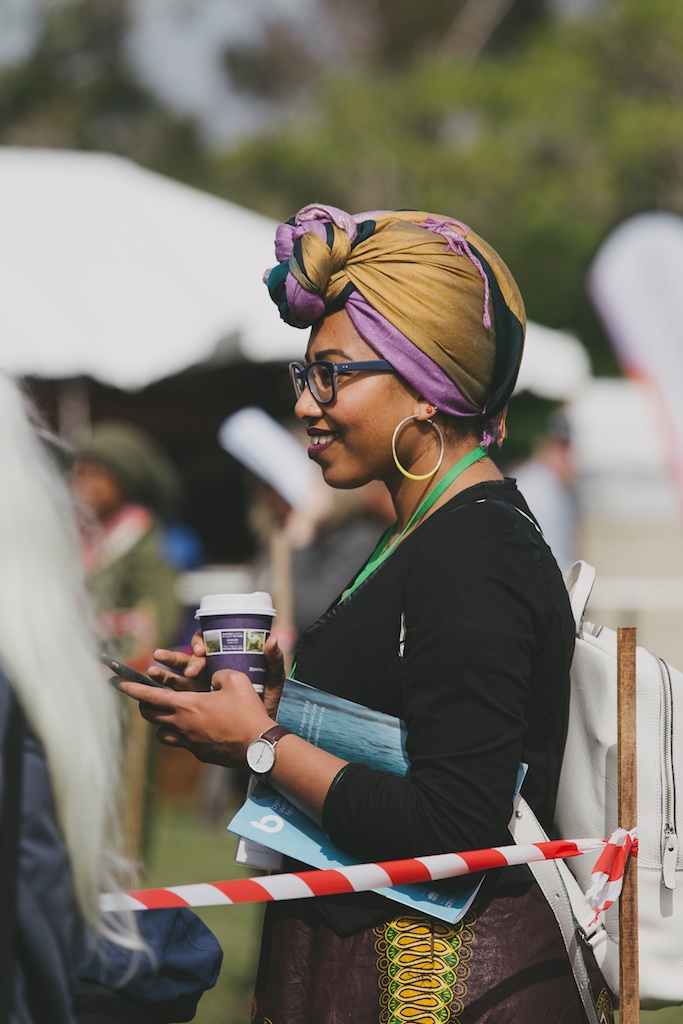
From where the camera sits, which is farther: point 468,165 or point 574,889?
point 468,165

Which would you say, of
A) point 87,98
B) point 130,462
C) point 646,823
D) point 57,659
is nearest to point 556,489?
point 130,462

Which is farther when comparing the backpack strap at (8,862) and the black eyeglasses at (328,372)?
the black eyeglasses at (328,372)

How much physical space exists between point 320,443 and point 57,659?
0.73 metres

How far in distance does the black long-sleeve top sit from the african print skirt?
0.45 feet

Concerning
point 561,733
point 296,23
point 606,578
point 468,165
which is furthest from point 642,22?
point 561,733

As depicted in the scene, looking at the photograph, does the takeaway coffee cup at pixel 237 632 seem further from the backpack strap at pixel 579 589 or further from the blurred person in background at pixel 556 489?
the blurred person in background at pixel 556 489

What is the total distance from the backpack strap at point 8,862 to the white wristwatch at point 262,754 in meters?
0.51

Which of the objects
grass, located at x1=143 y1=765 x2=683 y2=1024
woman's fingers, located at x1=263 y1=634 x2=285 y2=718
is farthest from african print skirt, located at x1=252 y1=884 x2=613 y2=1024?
grass, located at x1=143 y1=765 x2=683 y2=1024

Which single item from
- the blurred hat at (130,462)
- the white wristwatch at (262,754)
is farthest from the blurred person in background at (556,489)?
the white wristwatch at (262,754)

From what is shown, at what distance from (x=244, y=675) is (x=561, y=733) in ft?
1.76

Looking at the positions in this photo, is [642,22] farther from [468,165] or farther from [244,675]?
[244,675]

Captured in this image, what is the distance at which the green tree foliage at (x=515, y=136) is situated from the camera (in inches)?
1104

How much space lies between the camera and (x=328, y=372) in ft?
7.39

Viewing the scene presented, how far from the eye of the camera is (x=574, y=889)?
2186mm
